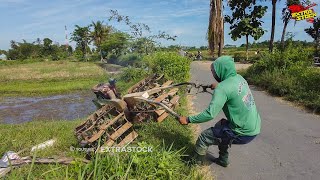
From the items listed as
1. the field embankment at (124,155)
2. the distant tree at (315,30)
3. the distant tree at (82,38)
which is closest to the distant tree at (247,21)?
the distant tree at (315,30)

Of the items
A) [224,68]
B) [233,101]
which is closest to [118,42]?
[224,68]

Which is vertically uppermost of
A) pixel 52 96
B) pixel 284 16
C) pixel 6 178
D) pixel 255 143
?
pixel 284 16

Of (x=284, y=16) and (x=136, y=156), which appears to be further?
(x=284, y=16)

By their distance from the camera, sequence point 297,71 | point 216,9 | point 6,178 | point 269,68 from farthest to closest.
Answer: point 216,9, point 269,68, point 297,71, point 6,178

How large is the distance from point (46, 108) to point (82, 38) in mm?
59414

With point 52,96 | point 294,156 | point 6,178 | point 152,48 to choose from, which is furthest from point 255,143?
point 52,96

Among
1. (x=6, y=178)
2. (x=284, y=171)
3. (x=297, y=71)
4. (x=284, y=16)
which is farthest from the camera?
(x=284, y=16)

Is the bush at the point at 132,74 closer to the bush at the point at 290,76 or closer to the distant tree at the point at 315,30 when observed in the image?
the bush at the point at 290,76

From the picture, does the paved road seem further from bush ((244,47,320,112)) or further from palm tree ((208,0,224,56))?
palm tree ((208,0,224,56))

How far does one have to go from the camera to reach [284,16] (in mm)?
29844

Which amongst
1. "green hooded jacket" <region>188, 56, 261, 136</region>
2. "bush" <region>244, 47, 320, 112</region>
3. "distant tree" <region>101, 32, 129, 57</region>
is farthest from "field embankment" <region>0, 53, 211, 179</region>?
"distant tree" <region>101, 32, 129, 57</region>

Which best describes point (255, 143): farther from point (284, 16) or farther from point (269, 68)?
point (284, 16)

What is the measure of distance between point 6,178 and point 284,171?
3727 mm

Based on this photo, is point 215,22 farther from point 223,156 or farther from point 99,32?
point 99,32
